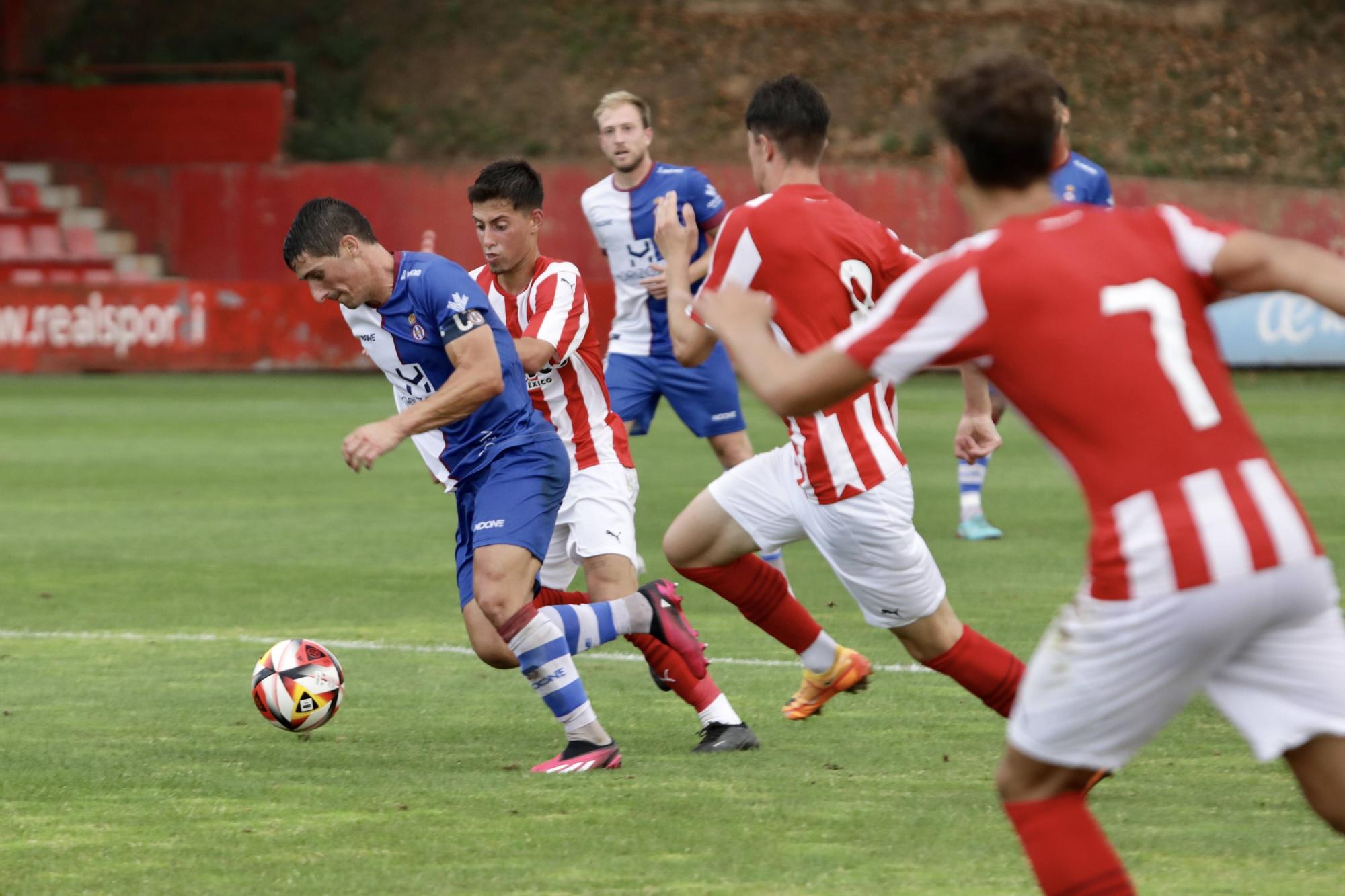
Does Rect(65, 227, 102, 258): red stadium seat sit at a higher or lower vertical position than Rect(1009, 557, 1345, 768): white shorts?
lower

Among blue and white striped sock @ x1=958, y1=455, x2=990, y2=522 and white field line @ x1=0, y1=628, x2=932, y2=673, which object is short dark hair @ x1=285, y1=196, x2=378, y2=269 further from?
blue and white striped sock @ x1=958, y1=455, x2=990, y2=522

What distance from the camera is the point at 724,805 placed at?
4938mm

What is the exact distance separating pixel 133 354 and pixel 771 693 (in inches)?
762

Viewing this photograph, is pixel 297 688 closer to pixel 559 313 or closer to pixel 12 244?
pixel 559 313

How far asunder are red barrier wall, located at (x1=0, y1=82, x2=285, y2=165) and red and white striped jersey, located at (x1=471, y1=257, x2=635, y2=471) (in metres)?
25.8

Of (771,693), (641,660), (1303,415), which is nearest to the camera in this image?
(771,693)

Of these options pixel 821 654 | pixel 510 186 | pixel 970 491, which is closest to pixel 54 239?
pixel 970 491

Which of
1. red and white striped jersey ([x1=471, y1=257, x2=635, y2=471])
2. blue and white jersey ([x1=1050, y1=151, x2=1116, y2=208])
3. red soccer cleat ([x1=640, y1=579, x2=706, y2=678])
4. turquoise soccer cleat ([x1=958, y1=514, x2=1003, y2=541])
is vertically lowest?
turquoise soccer cleat ([x1=958, y1=514, x2=1003, y2=541])

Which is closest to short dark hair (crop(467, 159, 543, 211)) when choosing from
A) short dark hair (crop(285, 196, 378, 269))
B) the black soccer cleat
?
short dark hair (crop(285, 196, 378, 269))

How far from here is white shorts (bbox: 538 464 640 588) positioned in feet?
20.5

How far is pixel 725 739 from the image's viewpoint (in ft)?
18.5

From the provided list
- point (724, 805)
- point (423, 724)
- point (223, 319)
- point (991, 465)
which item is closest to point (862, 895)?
point (724, 805)

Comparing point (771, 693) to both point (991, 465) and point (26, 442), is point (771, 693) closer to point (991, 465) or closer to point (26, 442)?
point (991, 465)

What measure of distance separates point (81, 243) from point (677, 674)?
84.6 ft
